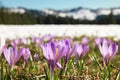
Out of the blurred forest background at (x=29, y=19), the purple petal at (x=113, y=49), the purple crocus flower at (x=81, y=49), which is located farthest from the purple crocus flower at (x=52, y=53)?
the blurred forest background at (x=29, y=19)

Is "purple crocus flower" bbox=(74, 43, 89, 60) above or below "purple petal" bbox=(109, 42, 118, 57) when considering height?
below

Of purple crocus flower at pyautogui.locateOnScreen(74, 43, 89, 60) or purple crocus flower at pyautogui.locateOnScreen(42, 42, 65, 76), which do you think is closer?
purple crocus flower at pyautogui.locateOnScreen(42, 42, 65, 76)

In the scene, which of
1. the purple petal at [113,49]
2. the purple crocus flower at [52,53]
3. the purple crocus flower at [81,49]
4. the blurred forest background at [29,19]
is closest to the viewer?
the purple crocus flower at [52,53]

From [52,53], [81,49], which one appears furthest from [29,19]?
[52,53]

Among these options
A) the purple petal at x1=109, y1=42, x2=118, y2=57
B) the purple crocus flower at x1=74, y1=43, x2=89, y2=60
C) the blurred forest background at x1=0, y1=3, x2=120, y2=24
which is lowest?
the blurred forest background at x1=0, y1=3, x2=120, y2=24

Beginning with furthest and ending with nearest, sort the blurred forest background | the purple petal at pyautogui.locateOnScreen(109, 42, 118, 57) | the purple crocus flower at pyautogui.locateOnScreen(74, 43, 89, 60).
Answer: the blurred forest background, the purple crocus flower at pyautogui.locateOnScreen(74, 43, 89, 60), the purple petal at pyautogui.locateOnScreen(109, 42, 118, 57)

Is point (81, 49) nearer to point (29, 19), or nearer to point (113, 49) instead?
point (113, 49)

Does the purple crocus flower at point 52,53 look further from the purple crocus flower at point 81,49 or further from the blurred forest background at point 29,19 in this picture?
the blurred forest background at point 29,19

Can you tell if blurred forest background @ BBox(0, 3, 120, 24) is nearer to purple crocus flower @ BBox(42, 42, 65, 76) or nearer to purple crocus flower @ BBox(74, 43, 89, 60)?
purple crocus flower @ BBox(74, 43, 89, 60)

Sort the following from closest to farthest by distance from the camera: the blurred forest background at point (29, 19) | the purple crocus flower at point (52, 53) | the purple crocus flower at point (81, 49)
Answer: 1. the purple crocus flower at point (52, 53)
2. the purple crocus flower at point (81, 49)
3. the blurred forest background at point (29, 19)

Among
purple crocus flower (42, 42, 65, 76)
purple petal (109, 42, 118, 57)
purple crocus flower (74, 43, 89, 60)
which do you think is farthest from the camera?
purple crocus flower (74, 43, 89, 60)

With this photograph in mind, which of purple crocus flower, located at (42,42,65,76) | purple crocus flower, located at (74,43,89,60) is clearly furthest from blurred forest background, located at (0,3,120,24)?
purple crocus flower, located at (42,42,65,76)
